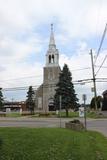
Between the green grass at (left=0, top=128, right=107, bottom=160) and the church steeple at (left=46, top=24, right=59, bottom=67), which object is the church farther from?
the green grass at (left=0, top=128, right=107, bottom=160)

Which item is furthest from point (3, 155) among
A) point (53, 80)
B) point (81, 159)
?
point (53, 80)

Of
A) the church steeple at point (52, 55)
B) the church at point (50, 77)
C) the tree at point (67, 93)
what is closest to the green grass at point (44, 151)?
the tree at point (67, 93)

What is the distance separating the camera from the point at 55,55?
11894 cm

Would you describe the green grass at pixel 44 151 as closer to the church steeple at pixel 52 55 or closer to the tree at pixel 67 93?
the tree at pixel 67 93

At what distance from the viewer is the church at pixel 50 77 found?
385ft

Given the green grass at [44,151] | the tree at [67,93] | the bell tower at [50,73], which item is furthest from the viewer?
the bell tower at [50,73]


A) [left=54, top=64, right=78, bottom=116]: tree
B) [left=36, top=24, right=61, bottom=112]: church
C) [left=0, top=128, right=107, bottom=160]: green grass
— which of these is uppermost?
[left=36, top=24, right=61, bottom=112]: church

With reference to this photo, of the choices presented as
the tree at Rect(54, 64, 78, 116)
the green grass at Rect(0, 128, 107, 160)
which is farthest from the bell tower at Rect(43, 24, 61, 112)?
the green grass at Rect(0, 128, 107, 160)

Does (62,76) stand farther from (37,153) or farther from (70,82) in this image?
(37,153)

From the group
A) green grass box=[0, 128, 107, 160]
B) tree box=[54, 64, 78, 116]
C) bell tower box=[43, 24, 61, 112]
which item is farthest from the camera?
bell tower box=[43, 24, 61, 112]

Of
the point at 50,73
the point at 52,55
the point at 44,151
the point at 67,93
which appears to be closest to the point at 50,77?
the point at 50,73

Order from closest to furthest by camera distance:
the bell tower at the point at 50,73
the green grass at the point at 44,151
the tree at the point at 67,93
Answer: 1. the green grass at the point at 44,151
2. the tree at the point at 67,93
3. the bell tower at the point at 50,73

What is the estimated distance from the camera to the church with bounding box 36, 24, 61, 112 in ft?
385

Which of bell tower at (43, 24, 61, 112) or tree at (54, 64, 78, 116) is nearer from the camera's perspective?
tree at (54, 64, 78, 116)
